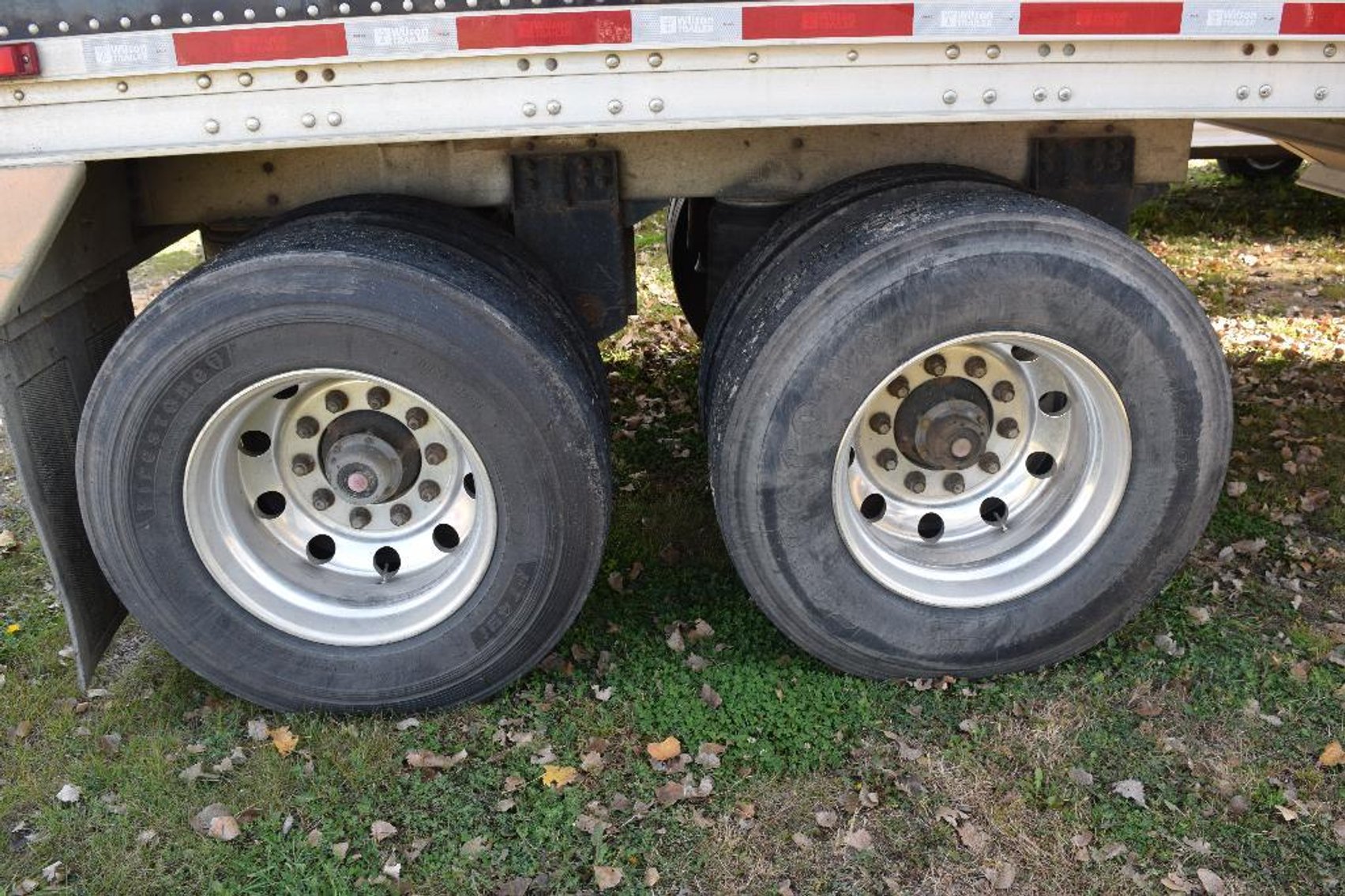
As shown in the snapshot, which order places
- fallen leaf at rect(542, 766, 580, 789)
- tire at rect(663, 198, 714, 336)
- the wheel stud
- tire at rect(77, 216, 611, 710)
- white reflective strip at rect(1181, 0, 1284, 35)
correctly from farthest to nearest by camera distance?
tire at rect(663, 198, 714, 336) < the wheel stud < fallen leaf at rect(542, 766, 580, 789) < tire at rect(77, 216, 611, 710) < white reflective strip at rect(1181, 0, 1284, 35)

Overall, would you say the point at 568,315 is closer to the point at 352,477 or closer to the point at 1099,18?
the point at 352,477

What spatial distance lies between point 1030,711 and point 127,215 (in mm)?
3136

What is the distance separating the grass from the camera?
123 inches

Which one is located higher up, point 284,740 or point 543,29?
point 543,29

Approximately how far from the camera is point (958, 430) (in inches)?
140

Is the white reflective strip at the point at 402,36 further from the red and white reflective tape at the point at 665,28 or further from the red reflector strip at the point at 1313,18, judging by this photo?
the red reflector strip at the point at 1313,18

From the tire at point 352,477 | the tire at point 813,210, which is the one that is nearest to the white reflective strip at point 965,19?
the tire at point 813,210

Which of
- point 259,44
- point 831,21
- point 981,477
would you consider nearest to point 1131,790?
point 981,477

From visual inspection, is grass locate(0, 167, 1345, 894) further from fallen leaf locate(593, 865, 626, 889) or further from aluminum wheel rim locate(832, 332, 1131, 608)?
aluminum wheel rim locate(832, 332, 1131, 608)

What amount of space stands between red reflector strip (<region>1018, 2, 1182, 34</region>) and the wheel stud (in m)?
1.97

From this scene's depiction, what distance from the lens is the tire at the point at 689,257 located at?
508 centimetres

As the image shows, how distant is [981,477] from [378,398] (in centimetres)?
184

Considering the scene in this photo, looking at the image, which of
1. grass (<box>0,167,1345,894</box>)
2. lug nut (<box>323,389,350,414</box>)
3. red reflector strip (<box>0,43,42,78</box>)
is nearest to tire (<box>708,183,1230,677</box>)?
grass (<box>0,167,1345,894</box>)

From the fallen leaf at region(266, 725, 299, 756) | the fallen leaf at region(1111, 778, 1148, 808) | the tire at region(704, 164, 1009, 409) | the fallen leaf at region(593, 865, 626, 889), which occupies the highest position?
the tire at region(704, 164, 1009, 409)
